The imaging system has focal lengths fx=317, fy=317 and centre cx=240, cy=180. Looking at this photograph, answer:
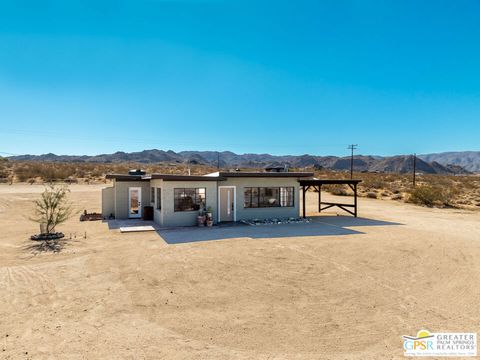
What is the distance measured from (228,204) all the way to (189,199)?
305 cm

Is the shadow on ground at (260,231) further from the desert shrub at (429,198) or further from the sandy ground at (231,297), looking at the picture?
the desert shrub at (429,198)

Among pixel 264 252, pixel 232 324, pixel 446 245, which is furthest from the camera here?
pixel 446 245

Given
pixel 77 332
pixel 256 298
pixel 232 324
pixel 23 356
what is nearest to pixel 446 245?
pixel 256 298

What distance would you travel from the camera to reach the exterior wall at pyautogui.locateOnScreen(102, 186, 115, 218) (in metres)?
19.3

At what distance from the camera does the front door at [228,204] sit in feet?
60.3

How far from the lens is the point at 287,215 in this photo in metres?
19.1

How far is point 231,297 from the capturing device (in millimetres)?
7230

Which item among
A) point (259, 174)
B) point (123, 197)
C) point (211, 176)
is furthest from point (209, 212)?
point (123, 197)

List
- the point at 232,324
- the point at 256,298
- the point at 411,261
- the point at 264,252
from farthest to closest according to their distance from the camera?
the point at 264,252
the point at 411,261
the point at 256,298
the point at 232,324

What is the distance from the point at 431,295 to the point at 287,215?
38.3 feet

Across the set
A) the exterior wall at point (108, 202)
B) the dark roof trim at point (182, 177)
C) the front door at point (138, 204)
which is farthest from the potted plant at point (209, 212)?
the exterior wall at point (108, 202)

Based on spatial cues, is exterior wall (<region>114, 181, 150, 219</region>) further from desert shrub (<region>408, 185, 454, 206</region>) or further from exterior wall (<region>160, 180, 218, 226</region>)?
desert shrub (<region>408, 185, 454, 206</region>)

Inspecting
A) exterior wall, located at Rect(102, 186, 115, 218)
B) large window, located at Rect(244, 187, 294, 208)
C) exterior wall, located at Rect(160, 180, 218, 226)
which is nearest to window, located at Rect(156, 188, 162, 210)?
exterior wall, located at Rect(160, 180, 218, 226)

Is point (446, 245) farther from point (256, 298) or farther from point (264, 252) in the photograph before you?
point (256, 298)
